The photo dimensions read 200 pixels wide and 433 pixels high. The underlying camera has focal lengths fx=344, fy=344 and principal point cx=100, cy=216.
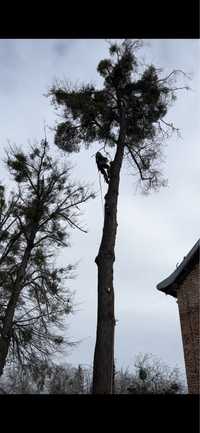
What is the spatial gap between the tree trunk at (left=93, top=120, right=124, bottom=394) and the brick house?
6041 mm

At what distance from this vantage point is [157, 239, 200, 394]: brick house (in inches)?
442

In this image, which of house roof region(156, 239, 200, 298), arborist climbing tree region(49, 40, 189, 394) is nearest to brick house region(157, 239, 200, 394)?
house roof region(156, 239, 200, 298)

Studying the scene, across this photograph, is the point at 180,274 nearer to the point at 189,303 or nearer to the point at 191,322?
the point at 189,303

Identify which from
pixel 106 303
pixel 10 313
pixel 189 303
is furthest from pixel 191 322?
pixel 106 303

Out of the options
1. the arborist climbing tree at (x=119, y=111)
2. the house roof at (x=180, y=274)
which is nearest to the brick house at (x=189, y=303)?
the house roof at (x=180, y=274)

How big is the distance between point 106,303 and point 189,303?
22.1 ft

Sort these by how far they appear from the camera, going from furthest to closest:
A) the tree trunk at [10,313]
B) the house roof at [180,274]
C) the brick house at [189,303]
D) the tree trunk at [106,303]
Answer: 1. the house roof at [180,274]
2. the brick house at [189,303]
3. the tree trunk at [10,313]
4. the tree trunk at [106,303]

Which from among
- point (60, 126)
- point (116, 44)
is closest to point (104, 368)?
point (60, 126)

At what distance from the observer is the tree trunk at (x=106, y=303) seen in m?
5.85

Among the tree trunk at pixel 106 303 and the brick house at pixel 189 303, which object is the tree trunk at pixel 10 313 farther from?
the tree trunk at pixel 106 303

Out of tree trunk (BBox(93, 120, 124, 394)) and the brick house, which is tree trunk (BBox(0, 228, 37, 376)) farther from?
tree trunk (BBox(93, 120, 124, 394))

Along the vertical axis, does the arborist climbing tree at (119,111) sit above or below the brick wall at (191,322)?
above
